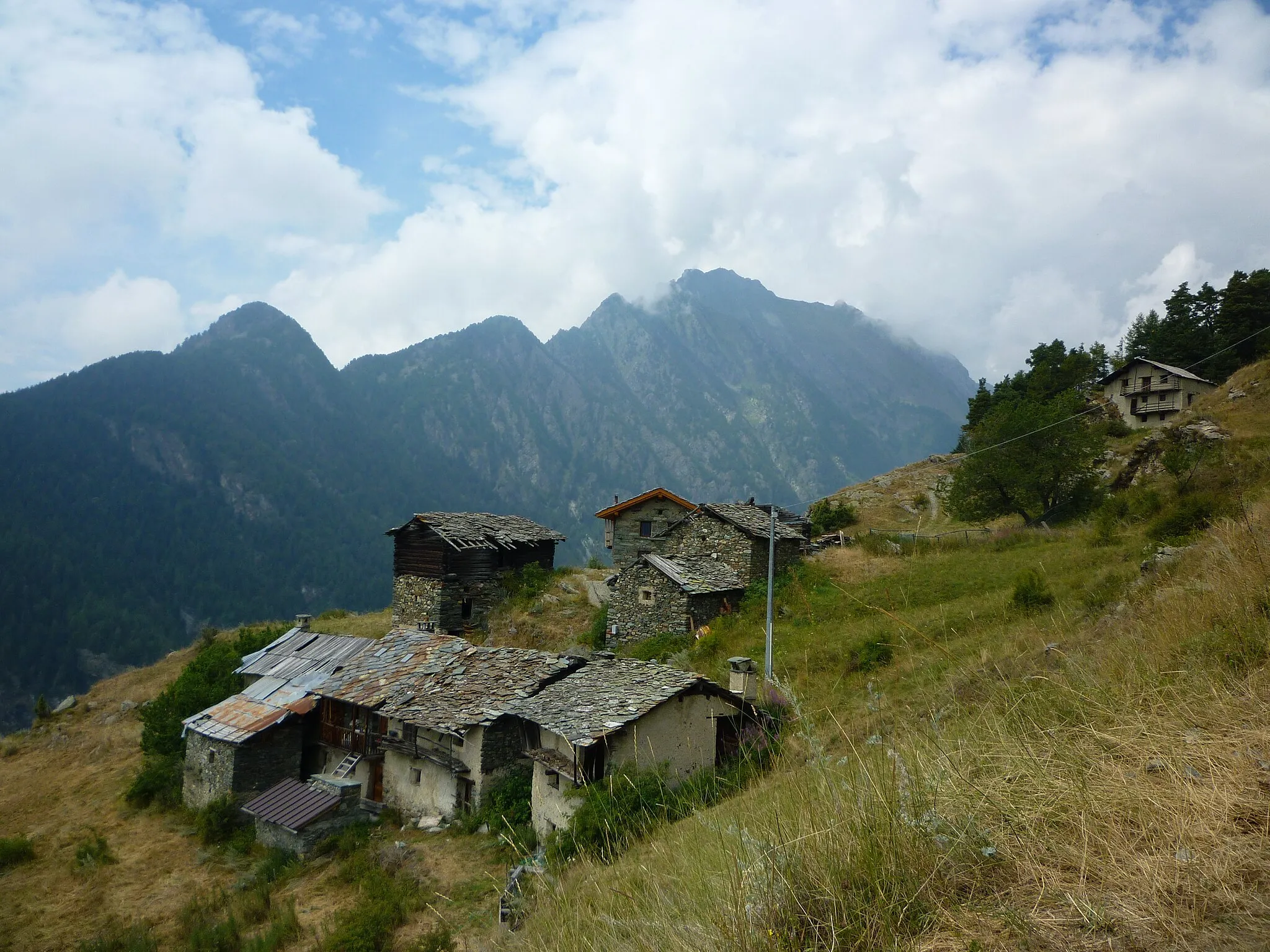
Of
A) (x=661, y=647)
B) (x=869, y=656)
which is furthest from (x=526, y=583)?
(x=869, y=656)

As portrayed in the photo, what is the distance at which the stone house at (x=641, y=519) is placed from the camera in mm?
35875

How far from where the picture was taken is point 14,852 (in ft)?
67.1

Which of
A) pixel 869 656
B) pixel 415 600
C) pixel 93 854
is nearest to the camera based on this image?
pixel 869 656

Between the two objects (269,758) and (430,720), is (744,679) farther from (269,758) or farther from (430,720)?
(269,758)

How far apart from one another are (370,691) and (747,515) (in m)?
16.6

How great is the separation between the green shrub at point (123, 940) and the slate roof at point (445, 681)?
673cm

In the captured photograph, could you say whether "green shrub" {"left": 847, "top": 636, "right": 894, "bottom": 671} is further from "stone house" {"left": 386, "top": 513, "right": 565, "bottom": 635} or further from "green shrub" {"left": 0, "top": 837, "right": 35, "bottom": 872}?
"green shrub" {"left": 0, "top": 837, "right": 35, "bottom": 872}

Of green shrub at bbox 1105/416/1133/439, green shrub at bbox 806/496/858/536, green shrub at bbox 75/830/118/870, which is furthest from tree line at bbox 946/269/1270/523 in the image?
green shrub at bbox 75/830/118/870

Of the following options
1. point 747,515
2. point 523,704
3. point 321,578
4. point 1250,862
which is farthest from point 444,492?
point 1250,862

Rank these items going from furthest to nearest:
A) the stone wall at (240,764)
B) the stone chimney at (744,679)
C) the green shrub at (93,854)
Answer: the stone wall at (240,764)
the green shrub at (93,854)
the stone chimney at (744,679)

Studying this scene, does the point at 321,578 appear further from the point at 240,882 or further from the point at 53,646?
the point at 240,882

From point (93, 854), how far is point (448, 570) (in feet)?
49.5

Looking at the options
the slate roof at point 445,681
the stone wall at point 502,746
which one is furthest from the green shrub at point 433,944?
the slate roof at point 445,681

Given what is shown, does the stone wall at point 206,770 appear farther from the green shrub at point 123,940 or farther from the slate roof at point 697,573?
the slate roof at point 697,573
